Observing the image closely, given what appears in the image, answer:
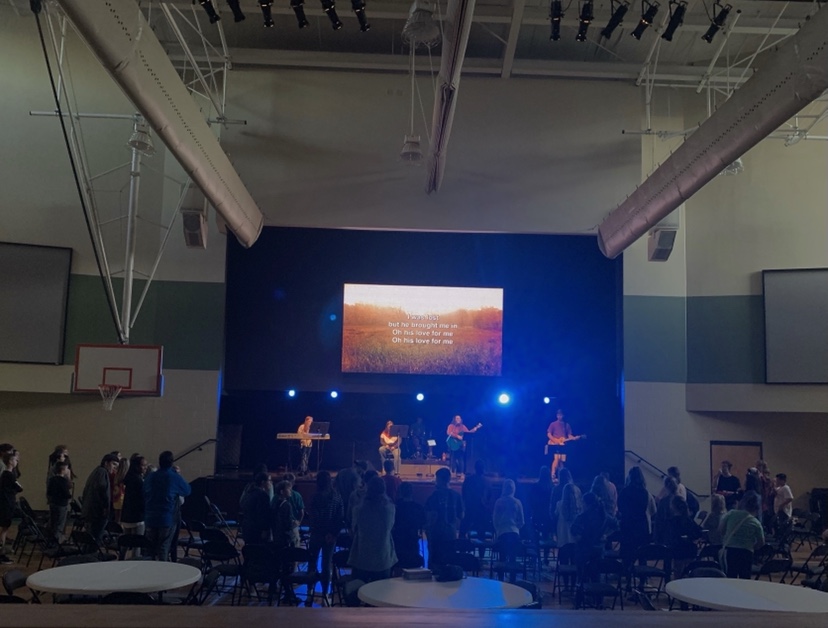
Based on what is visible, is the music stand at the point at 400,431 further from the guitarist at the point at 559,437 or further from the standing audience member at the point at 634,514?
the standing audience member at the point at 634,514

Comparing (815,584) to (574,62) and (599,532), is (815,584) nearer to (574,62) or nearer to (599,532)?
(599,532)

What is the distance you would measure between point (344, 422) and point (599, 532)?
27.2ft

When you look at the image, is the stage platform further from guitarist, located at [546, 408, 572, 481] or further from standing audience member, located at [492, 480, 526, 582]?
standing audience member, located at [492, 480, 526, 582]

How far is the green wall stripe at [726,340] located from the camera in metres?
12.9

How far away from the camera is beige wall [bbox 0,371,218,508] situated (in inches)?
507

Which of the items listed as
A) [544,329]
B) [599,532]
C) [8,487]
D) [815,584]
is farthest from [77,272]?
[815,584]

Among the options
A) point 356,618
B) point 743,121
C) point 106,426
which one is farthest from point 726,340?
point 356,618

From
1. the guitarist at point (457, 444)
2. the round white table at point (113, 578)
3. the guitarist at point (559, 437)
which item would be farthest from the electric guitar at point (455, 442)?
the round white table at point (113, 578)

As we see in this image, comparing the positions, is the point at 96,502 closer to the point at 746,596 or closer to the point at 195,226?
the point at 195,226

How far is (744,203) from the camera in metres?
13.2

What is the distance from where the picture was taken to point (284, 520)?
7.38m

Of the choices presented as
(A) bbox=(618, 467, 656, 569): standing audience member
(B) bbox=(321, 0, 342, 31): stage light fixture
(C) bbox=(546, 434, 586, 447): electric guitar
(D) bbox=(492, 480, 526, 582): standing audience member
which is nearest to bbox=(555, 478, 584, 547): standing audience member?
(A) bbox=(618, 467, 656, 569): standing audience member

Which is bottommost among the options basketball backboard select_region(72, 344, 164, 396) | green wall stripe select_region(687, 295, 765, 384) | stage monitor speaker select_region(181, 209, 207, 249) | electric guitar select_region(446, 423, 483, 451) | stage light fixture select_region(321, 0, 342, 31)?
electric guitar select_region(446, 423, 483, 451)

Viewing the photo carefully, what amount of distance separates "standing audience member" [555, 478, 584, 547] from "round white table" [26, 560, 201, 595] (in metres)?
4.44
